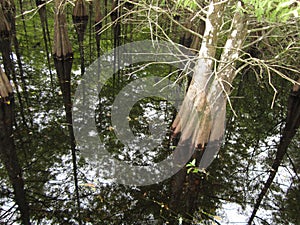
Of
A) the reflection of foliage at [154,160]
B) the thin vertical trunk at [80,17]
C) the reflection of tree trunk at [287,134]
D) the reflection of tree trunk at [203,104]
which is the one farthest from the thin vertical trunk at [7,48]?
the reflection of tree trunk at [287,134]

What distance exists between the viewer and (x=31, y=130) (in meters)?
6.72

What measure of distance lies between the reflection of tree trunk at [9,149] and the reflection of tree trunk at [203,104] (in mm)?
2637

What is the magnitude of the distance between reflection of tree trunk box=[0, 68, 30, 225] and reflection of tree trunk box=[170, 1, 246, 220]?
2637 mm

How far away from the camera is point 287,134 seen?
8039 mm

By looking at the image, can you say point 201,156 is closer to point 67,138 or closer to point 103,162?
point 103,162

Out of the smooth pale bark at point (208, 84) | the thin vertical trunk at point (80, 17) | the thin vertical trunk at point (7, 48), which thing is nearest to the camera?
the smooth pale bark at point (208, 84)

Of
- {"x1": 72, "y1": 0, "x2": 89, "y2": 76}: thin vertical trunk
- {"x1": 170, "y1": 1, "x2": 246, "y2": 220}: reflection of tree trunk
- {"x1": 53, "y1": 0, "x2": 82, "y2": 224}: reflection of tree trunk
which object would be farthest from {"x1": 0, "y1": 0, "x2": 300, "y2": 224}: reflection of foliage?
{"x1": 72, "y1": 0, "x2": 89, "y2": 76}: thin vertical trunk

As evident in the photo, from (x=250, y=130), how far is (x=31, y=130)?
5.65m

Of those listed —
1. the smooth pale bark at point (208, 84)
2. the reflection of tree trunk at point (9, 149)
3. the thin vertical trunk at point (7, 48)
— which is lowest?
the reflection of tree trunk at point (9, 149)

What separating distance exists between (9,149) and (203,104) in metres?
4.18

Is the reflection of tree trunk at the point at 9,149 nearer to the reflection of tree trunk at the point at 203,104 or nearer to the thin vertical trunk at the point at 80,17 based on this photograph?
the reflection of tree trunk at the point at 203,104

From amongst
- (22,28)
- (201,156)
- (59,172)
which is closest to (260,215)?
(201,156)

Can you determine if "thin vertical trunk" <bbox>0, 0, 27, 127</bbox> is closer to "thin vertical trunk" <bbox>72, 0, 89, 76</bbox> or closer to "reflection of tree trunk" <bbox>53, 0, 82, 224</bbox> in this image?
"reflection of tree trunk" <bbox>53, 0, 82, 224</bbox>

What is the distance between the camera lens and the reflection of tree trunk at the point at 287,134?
19.1 ft
